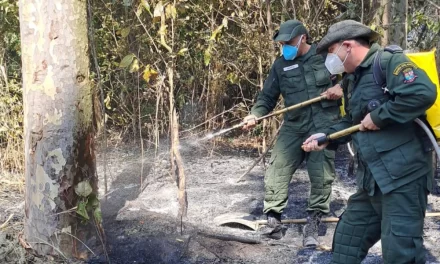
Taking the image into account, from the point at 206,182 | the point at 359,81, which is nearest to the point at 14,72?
the point at 206,182

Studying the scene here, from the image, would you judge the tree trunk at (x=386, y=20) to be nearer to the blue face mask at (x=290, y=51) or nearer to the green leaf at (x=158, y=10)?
the blue face mask at (x=290, y=51)

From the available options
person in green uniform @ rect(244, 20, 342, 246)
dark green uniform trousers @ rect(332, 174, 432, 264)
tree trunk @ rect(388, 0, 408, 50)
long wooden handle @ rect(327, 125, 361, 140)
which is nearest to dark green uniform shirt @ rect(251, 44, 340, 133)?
person in green uniform @ rect(244, 20, 342, 246)

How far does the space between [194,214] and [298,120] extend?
151 cm

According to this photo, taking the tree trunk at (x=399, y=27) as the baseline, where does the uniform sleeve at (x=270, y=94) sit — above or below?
below

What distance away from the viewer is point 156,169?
23.7 ft

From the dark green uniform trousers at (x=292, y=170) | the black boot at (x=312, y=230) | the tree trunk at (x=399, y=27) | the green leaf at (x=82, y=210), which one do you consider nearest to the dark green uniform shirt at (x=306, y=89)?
the dark green uniform trousers at (x=292, y=170)

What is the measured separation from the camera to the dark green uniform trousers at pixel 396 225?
289 centimetres

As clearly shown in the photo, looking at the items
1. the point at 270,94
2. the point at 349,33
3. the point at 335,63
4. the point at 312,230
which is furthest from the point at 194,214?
the point at 349,33

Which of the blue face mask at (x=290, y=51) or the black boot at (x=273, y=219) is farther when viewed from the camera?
the black boot at (x=273, y=219)

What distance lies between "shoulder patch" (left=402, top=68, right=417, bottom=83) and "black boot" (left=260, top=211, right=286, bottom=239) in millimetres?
2429

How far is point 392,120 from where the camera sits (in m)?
2.85

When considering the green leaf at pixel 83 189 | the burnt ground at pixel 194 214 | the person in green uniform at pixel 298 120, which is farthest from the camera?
the person in green uniform at pixel 298 120

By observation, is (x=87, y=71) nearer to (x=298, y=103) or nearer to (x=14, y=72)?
(x=298, y=103)

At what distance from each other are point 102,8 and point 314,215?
450cm
